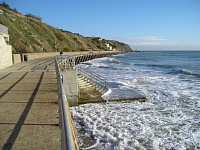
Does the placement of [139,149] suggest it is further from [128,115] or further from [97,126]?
[128,115]

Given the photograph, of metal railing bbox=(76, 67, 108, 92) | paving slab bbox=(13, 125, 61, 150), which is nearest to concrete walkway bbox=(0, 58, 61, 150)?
paving slab bbox=(13, 125, 61, 150)

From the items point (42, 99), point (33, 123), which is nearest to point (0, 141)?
point (33, 123)

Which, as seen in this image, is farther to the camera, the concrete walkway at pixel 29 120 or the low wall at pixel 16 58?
the low wall at pixel 16 58

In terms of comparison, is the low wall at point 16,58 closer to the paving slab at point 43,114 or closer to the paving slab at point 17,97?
the paving slab at point 17,97

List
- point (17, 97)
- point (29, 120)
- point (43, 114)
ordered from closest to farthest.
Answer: point (29, 120), point (43, 114), point (17, 97)

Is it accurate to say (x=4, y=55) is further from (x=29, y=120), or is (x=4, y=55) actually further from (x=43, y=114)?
(x=29, y=120)

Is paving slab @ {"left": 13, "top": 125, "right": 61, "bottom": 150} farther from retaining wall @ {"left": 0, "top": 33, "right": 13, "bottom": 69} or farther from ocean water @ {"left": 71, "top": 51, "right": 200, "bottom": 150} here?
retaining wall @ {"left": 0, "top": 33, "right": 13, "bottom": 69}

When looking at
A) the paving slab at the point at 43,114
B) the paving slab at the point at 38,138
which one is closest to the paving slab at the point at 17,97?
the paving slab at the point at 43,114

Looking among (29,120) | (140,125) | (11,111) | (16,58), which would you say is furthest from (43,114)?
(16,58)

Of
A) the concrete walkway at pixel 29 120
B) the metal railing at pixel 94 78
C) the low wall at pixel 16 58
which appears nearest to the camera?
the concrete walkway at pixel 29 120

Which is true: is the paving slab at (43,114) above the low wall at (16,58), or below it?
below

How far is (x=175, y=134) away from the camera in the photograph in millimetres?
8203

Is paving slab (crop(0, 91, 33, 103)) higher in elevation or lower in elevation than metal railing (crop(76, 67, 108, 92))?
higher

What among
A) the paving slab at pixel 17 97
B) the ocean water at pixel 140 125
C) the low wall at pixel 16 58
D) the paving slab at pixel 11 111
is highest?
the low wall at pixel 16 58
